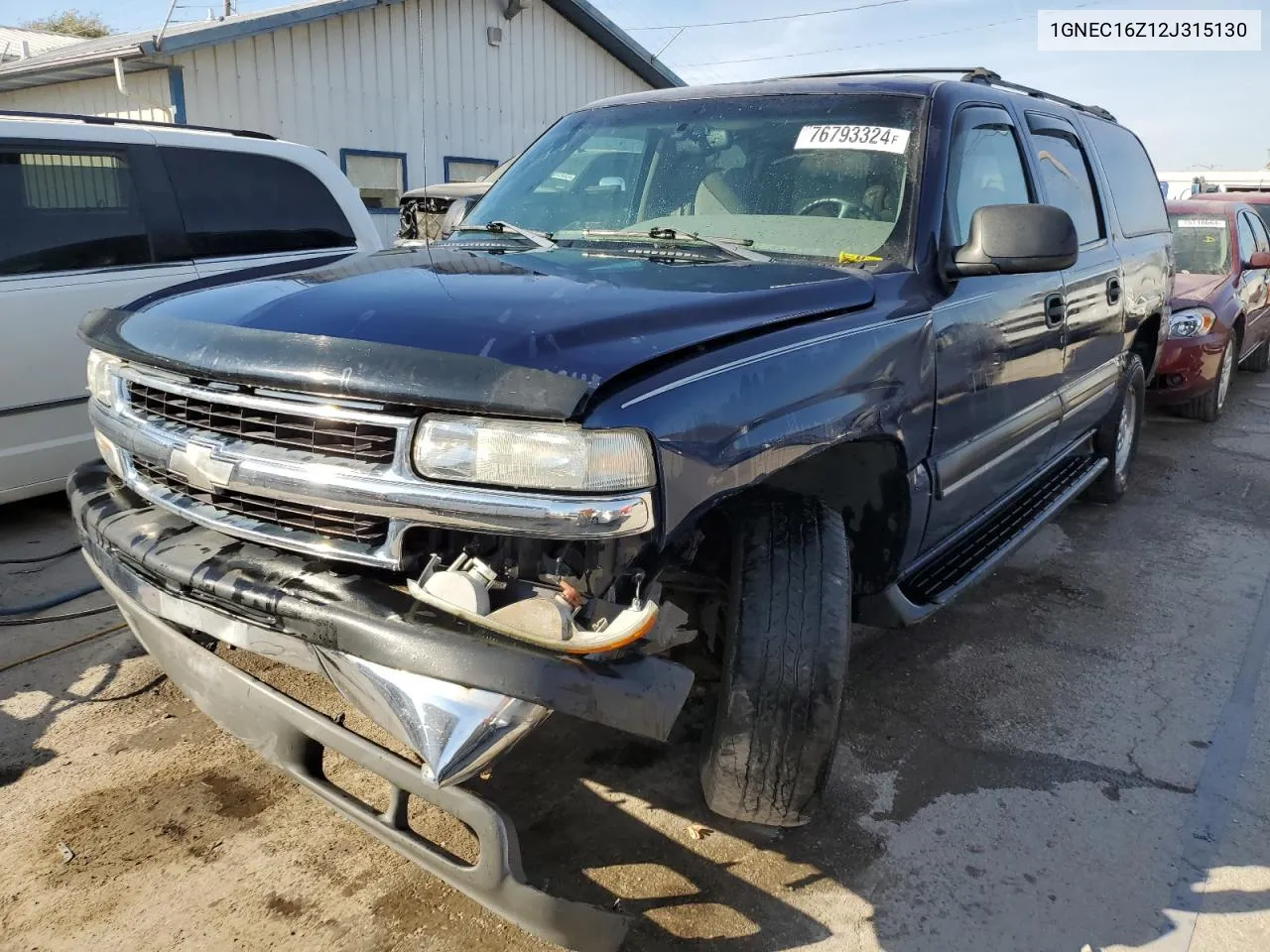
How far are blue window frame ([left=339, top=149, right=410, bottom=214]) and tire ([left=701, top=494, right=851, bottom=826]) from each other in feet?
38.4

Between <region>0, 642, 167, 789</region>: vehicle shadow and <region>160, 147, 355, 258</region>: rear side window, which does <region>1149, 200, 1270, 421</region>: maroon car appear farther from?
<region>0, 642, 167, 789</region>: vehicle shadow

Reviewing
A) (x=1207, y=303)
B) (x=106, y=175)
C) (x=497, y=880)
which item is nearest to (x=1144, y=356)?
(x=1207, y=303)

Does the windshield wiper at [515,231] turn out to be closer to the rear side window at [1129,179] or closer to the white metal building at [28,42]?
the rear side window at [1129,179]

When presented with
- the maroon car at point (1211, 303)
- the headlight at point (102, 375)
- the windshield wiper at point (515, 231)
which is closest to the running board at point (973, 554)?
the windshield wiper at point (515, 231)

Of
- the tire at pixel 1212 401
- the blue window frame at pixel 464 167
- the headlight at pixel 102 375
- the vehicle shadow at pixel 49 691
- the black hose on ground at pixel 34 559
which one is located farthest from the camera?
the blue window frame at pixel 464 167

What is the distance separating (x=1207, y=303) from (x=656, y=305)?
279 inches

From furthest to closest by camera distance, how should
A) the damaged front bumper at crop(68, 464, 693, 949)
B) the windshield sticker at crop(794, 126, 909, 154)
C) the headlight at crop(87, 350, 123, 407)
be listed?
the windshield sticker at crop(794, 126, 909, 154), the headlight at crop(87, 350, 123, 407), the damaged front bumper at crop(68, 464, 693, 949)

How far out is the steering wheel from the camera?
3.03 meters

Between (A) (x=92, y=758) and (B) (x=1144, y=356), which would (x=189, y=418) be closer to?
(A) (x=92, y=758)

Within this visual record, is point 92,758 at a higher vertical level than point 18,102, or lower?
lower

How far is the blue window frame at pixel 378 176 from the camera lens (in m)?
12.9

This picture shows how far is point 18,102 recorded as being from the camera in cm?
1387

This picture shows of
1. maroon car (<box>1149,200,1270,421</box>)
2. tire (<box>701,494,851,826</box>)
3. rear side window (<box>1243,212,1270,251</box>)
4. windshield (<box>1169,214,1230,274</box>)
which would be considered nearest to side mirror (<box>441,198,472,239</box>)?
tire (<box>701,494,851,826</box>)

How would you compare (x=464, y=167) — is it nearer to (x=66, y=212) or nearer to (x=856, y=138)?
(x=66, y=212)
